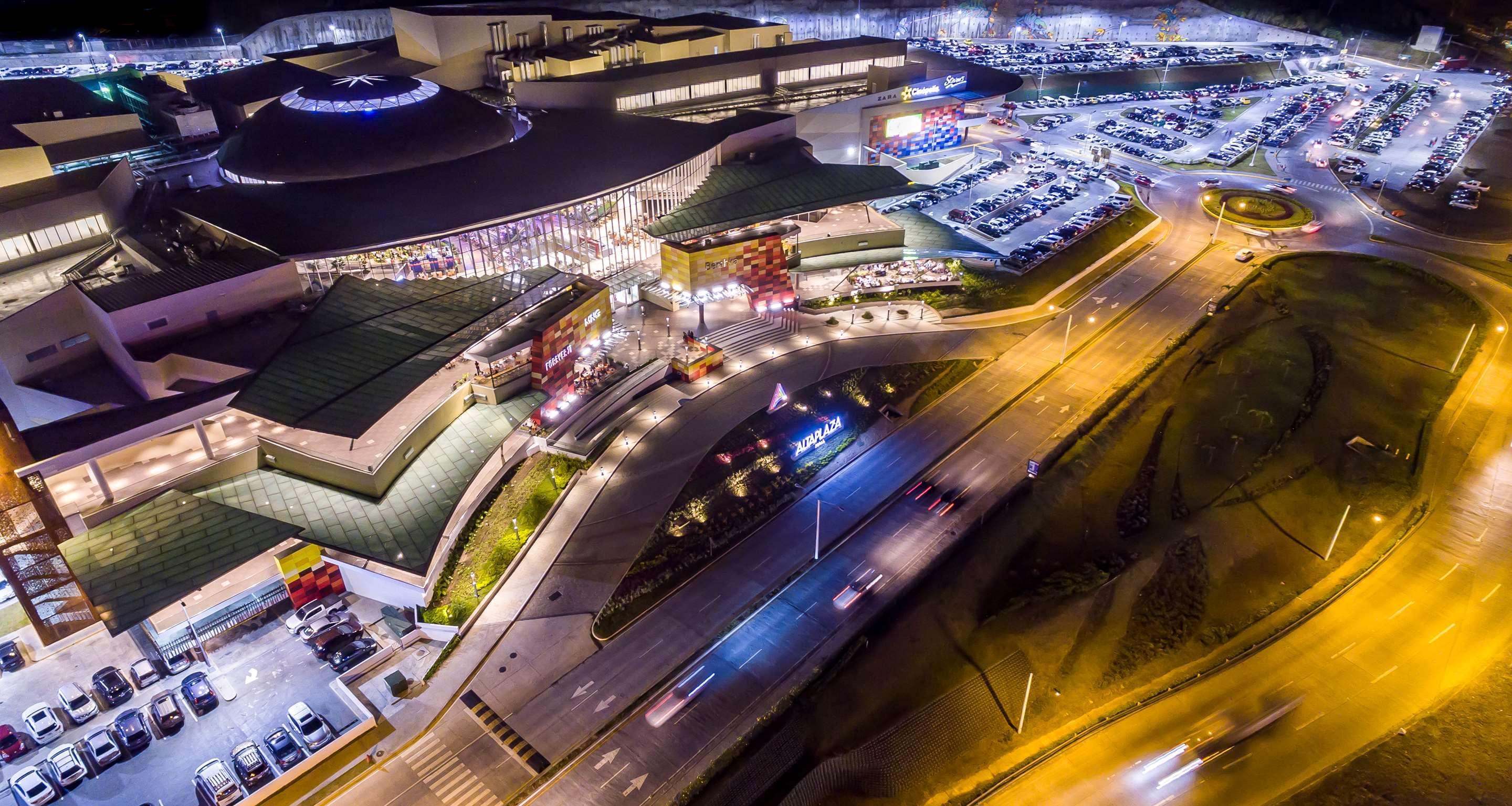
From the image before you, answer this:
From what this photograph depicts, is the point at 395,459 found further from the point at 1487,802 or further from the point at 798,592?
the point at 1487,802

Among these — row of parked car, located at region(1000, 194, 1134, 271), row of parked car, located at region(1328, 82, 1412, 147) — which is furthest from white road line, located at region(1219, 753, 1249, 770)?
row of parked car, located at region(1328, 82, 1412, 147)

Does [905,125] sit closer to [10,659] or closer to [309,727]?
[309,727]

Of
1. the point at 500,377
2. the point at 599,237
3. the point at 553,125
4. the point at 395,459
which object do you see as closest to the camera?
the point at 395,459

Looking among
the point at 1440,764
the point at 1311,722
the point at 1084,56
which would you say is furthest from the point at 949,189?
the point at 1084,56

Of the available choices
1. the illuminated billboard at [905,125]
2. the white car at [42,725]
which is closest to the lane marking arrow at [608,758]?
the white car at [42,725]

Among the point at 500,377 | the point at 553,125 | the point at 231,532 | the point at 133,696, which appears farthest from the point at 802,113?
the point at 133,696

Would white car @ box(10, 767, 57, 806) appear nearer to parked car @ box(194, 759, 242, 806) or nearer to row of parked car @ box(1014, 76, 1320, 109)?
parked car @ box(194, 759, 242, 806)
